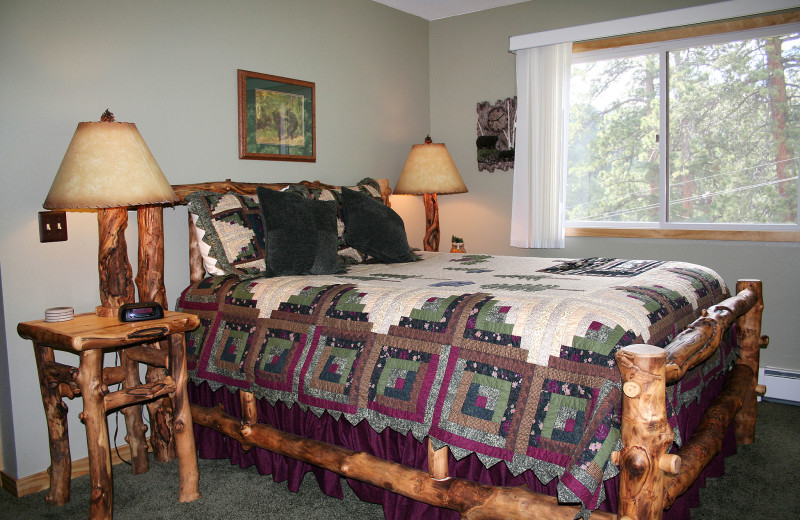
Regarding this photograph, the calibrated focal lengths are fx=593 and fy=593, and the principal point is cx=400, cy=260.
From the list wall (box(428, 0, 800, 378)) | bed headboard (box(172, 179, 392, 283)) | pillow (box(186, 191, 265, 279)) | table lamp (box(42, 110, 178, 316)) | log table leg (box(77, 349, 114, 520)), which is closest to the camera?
log table leg (box(77, 349, 114, 520))

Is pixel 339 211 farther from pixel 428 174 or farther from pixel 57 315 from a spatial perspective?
pixel 57 315

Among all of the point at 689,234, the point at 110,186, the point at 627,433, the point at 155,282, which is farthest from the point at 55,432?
the point at 689,234

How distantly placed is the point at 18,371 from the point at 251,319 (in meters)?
0.96

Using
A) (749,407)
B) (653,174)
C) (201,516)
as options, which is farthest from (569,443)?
(653,174)

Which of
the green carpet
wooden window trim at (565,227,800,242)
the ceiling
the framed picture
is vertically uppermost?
the ceiling

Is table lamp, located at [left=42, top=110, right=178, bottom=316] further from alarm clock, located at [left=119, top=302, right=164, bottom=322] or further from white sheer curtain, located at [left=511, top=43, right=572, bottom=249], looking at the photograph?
white sheer curtain, located at [left=511, top=43, right=572, bottom=249]

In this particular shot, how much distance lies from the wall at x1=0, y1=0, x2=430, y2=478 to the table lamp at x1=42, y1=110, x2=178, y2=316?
299 mm

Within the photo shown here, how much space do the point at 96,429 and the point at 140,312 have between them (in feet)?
1.44

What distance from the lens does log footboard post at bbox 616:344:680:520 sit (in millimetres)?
1391

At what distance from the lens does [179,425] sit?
231 cm

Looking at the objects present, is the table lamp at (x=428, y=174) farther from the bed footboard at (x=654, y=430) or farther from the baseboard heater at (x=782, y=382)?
the bed footboard at (x=654, y=430)

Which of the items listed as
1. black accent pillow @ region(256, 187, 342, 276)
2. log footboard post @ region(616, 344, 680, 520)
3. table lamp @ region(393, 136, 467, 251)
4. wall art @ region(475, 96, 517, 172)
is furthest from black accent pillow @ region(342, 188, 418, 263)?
log footboard post @ region(616, 344, 680, 520)

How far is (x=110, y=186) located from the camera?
2.16 metres

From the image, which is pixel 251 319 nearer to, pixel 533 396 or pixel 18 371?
pixel 18 371
